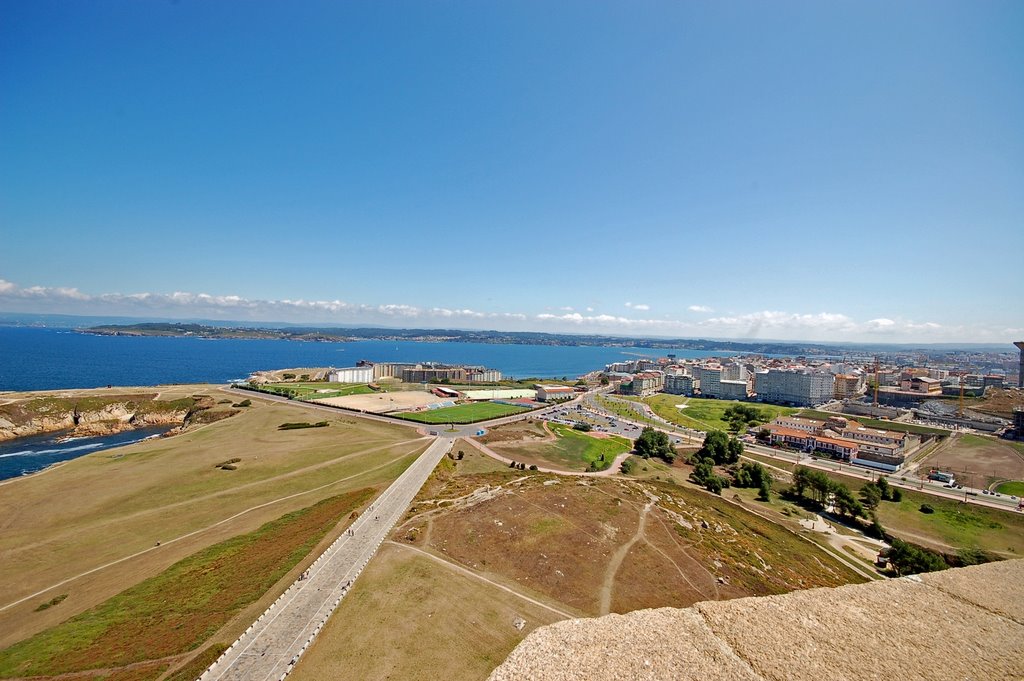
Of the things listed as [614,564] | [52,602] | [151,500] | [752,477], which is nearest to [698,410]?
[752,477]

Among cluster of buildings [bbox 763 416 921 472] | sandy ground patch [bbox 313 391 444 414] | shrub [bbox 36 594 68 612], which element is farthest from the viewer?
sandy ground patch [bbox 313 391 444 414]

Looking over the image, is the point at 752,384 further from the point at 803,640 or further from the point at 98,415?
the point at 98,415

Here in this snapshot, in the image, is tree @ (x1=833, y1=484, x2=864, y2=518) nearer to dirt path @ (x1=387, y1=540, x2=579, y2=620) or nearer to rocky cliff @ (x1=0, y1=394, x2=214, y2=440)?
dirt path @ (x1=387, y1=540, x2=579, y2=620)

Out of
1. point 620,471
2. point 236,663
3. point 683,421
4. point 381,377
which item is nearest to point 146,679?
point 236,663

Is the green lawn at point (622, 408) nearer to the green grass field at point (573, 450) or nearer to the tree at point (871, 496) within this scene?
the green grass field at point (573, 450)

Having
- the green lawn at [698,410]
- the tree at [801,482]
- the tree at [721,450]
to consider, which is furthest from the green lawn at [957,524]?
the green lawn at [698,410]

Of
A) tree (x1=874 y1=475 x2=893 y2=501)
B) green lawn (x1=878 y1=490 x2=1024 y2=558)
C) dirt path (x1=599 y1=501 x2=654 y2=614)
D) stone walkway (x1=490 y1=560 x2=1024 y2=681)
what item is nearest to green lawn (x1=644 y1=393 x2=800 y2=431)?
tree (x1=874 y1=475 x2=893 y2=501)
